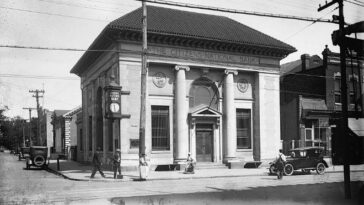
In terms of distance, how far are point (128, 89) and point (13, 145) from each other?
97179mm

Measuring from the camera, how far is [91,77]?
3594cm

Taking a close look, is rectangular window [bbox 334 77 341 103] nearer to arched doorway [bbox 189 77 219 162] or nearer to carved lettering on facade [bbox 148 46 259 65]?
carved lettering on facade [bbox 148 46 259 65]

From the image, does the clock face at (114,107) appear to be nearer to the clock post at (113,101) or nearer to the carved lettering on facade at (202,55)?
the clock post at (113,101)

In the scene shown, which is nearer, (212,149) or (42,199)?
(42,199)

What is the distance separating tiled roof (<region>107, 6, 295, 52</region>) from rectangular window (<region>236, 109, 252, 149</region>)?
550cm

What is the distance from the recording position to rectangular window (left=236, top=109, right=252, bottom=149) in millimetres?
31312

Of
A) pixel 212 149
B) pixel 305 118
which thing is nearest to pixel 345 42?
pixel 212 149

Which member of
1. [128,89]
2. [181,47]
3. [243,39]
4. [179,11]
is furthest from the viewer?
[179,11]

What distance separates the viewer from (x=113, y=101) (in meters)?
24.8

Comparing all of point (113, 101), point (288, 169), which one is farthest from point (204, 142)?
point (113, 101)

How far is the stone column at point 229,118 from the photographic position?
98.2 feet

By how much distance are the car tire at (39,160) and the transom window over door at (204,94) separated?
1322 centimetres

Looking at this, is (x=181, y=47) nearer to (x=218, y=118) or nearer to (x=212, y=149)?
(x=218, y=118)

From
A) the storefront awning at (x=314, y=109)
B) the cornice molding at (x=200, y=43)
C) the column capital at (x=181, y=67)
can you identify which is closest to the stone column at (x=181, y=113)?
the column capital at (x=181, y=67)
